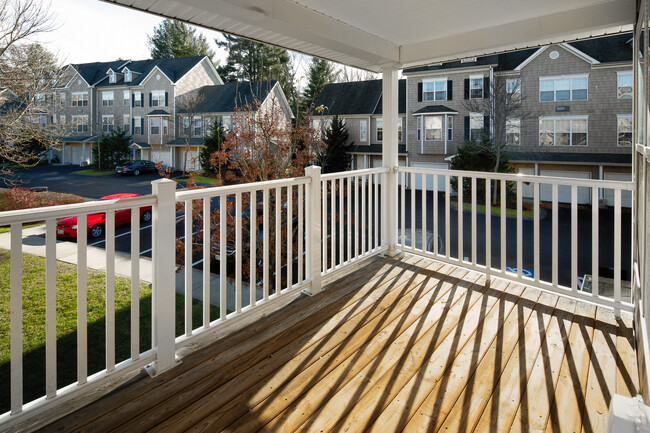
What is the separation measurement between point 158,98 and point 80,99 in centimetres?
572

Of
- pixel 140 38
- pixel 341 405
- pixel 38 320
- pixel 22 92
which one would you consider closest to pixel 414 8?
pixel 341 405

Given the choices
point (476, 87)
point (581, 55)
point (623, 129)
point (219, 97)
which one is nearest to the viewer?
point (623, 129)

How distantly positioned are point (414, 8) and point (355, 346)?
7.53 feet

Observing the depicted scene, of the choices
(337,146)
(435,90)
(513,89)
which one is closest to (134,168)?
(337,146)

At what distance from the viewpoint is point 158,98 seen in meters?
18.4

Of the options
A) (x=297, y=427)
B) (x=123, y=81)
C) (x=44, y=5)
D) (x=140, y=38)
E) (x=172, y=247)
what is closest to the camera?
(x=297, y=427)

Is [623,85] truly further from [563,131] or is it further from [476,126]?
[476,126]

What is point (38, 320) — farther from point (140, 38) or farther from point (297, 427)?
point (140, 38)

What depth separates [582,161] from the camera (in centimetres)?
1496

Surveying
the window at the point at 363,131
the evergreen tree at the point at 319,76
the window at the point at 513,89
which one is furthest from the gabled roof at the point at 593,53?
the evergreen tree at the point at 319,76

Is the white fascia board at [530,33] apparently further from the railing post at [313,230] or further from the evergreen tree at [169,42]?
the evergreen tree at [169,42]

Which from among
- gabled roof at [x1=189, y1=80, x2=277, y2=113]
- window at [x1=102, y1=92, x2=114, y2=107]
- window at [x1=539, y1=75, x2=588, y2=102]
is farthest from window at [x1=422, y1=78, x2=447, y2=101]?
window at [x1=102, y1=92, x2=114, y2=107]

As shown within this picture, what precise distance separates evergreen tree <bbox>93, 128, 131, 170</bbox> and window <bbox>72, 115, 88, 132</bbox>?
62cm

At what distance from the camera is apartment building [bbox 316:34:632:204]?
14670mm
